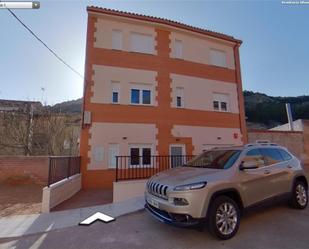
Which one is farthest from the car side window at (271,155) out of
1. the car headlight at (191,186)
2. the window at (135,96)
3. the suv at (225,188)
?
the window at (135,96)

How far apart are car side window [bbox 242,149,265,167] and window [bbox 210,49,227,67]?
9608 millimetres

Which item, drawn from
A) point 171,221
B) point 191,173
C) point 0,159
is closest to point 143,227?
point 171,221

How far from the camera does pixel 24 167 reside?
9961mm

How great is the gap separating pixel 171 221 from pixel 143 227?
111 centimetres

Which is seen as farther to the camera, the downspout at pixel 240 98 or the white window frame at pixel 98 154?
the downspout at pixel 240 98

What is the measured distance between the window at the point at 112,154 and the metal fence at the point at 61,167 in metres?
1.49

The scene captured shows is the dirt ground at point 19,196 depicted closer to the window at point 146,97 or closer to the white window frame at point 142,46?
the window at point 146,97

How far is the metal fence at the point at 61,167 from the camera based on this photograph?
6.57 metres

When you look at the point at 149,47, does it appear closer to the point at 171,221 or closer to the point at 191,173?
the point at 191,173

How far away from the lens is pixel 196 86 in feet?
41.5

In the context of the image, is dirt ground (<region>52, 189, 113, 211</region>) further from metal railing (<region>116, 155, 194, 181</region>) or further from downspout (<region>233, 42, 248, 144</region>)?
downspout (<region>233, 42, 248, 144</region>)

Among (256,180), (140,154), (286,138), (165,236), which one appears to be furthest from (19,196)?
(286,138)

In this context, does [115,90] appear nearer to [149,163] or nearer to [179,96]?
[179,96]

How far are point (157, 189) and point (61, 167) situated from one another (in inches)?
186
